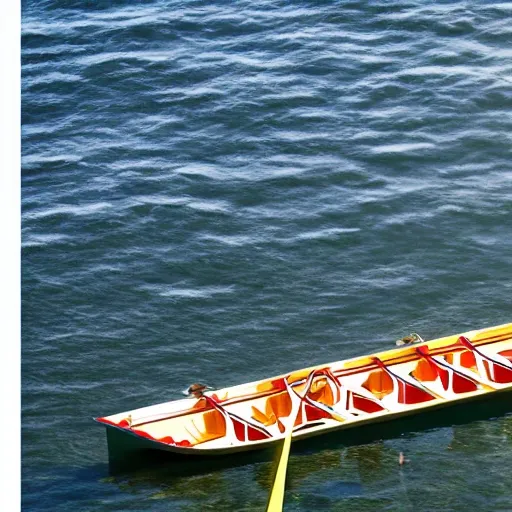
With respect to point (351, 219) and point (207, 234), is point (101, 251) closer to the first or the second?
point (207, 234)

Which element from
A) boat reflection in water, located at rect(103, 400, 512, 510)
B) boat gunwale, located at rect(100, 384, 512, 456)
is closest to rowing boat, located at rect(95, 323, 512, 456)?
boat gunwale, located at rect(100, 384, 512, 456)

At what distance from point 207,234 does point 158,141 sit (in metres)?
6.22

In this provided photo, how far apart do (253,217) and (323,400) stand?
905cm

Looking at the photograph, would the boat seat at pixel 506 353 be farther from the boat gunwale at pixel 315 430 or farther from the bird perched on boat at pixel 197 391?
the bird perched on boat at pixel 197 391

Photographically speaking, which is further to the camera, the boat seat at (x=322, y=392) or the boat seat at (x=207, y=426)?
the boat seat at (x=322, y=392)

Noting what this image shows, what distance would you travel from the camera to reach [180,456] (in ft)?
57.8

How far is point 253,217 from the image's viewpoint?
26.4 metres

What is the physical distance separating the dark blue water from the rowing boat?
72 centimetres

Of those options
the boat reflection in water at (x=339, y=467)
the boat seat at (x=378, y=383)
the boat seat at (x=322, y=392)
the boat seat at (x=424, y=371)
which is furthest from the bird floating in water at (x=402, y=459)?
the boat seat at (x=424, y=371)

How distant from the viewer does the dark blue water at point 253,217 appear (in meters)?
17.7

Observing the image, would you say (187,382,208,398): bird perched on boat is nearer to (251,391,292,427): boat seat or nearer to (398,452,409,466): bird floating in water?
(251,391,292,427): boat seat

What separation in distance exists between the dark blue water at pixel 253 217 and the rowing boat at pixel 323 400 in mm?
722

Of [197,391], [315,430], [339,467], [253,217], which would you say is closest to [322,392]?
[315,430]
